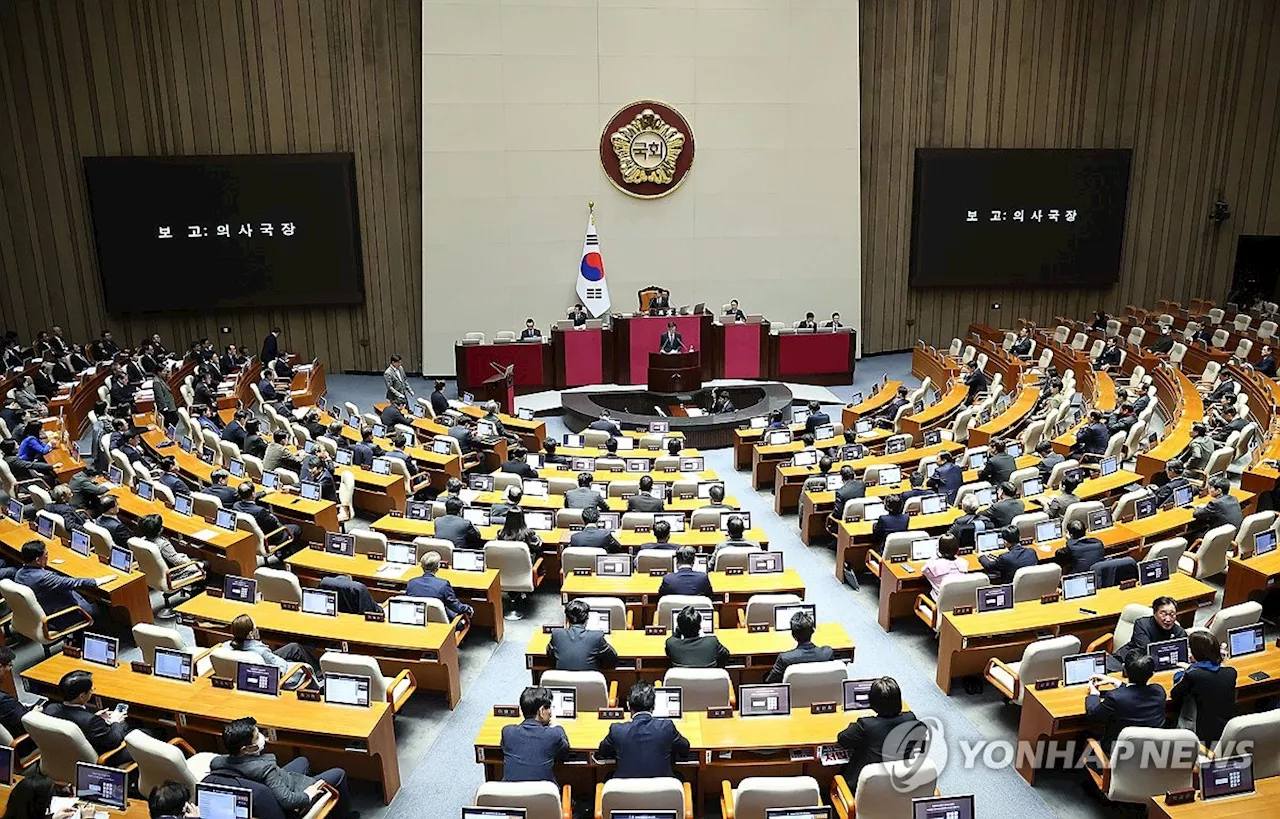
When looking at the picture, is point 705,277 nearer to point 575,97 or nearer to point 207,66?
point 575,97

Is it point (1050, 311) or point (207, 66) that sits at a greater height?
point (207, 66)

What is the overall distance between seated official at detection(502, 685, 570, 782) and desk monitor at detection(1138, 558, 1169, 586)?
5.49m

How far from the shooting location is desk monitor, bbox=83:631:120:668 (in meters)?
6.89

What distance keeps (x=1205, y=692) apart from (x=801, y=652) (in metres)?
2.53

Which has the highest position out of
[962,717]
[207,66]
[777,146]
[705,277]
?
[207,66]

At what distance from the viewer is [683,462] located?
12.6m

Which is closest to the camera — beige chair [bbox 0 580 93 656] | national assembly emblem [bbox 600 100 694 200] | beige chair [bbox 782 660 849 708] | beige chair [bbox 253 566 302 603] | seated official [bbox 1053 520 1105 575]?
beige chair [bbox 782 660 849 708]

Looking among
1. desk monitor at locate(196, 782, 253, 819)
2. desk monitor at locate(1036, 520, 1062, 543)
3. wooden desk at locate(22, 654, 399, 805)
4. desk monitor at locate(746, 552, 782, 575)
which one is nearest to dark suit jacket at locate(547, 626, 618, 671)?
wooden desk at locate(22, 654, 399, 805)

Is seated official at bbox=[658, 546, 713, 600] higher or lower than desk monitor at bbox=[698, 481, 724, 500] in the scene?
higher

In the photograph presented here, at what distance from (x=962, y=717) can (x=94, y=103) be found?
66.4 feet

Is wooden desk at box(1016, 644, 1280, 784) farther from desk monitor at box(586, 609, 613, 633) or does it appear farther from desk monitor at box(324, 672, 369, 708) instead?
desk monitor at box(324, 672, 369, 708)

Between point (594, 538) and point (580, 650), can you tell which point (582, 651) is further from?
point (594, 538)

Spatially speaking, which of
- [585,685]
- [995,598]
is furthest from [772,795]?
[995,598]

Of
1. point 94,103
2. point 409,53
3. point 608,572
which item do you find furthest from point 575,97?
point 608,572
